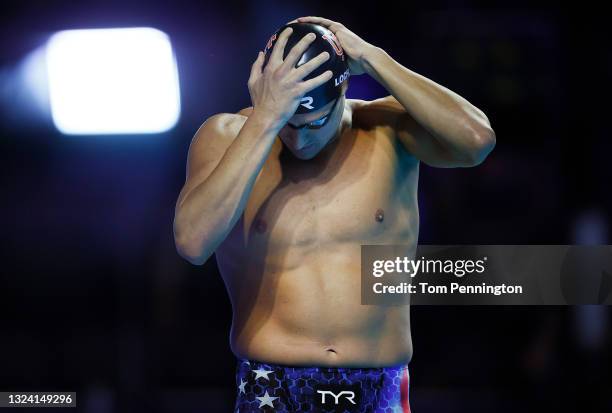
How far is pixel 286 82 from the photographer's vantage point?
167 centimetres

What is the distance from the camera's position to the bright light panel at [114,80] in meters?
3.08

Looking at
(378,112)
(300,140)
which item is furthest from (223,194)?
(378,112)

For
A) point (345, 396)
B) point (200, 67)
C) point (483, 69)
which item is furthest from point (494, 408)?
point (200, 67)

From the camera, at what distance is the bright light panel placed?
3.08 meters

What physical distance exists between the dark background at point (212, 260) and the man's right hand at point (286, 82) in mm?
1203

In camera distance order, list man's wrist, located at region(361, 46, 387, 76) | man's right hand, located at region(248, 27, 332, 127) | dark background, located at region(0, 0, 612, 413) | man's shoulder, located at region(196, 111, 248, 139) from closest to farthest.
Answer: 1. man's right hand, located at region(248, 27, 332, 127)
2. man's wrist, located at region(361, 46, 387, 76)
3. man's shoulder, located at region(196, 111, 248, 139)
4. dark background, located at region(0, 0, 612, 413)

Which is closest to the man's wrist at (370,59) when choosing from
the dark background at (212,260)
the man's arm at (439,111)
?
the man's arm at (439,111)

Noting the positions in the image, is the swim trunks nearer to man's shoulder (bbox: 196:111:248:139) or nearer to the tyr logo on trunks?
the tyr logo on trunks

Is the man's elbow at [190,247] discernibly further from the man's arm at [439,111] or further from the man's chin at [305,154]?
the man's arm at [439,111]

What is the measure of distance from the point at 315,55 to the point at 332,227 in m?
0.39

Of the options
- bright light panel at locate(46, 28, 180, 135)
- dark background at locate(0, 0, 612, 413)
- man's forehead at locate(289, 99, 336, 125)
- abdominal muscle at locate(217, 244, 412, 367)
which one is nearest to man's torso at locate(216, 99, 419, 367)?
abdominal muscle at locate(217, 244, 412, 367)

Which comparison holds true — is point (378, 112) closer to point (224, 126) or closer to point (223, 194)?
point (224, 126)

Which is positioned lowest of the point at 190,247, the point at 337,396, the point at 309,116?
the point at 337,396

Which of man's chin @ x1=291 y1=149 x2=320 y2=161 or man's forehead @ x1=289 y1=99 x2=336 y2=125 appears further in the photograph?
man's chin @ x1=291 y1=149 x2=320 y2=161
